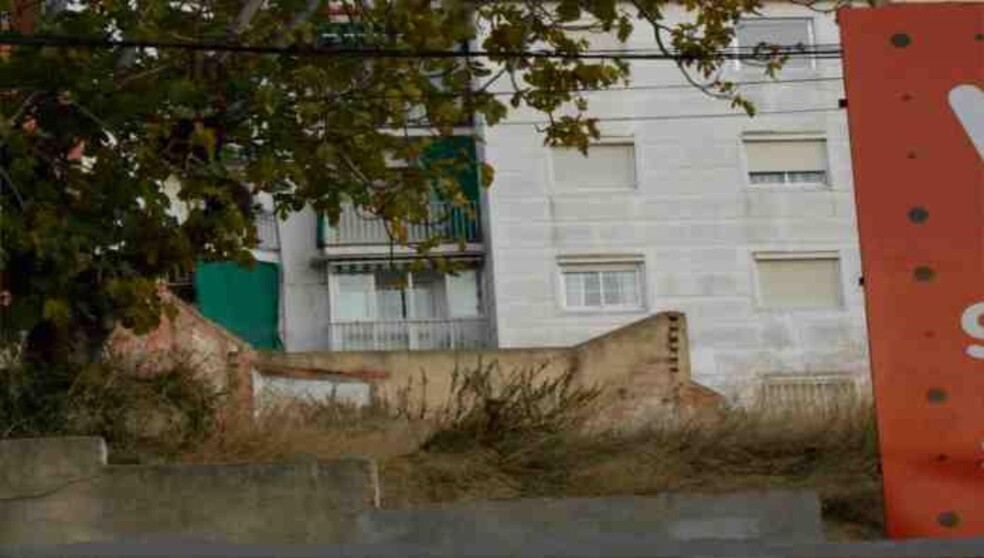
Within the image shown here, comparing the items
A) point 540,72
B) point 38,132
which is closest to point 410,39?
point 540,72

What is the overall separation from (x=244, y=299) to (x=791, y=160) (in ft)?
38.2

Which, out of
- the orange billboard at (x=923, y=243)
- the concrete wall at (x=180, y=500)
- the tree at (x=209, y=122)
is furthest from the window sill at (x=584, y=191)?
the orange billboard at (x=923, y=243)

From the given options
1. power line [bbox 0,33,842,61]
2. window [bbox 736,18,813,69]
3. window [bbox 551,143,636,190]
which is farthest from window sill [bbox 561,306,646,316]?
power line [bbox 0,33,842,61]

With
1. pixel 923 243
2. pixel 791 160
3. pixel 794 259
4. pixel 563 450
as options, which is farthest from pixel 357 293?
pixel 923 243

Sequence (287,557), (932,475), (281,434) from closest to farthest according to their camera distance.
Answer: (932,475)
(287,557)
(281,434)

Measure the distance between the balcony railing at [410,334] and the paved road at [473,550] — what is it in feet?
82.8

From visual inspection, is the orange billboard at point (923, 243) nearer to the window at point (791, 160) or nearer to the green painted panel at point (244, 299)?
the green painted panel at point (244, 299)

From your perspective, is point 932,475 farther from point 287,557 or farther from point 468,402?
point 468,402

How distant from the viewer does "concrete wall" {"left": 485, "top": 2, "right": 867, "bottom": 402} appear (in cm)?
3638

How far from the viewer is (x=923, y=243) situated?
32.5 ft

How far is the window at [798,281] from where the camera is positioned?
36969 millimetres

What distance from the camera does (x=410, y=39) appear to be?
13453 mm

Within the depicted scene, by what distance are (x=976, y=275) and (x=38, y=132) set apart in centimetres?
695

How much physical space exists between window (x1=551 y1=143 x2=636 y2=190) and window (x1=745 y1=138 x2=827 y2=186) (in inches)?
105
